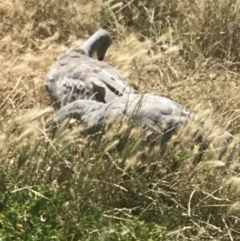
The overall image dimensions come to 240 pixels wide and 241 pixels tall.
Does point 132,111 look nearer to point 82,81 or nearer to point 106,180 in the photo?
point 106,180

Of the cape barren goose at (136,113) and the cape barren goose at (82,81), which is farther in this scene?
the cape barren goose at (82,81)

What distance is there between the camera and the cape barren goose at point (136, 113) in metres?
2.16

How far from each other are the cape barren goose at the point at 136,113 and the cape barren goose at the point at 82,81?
0.10m

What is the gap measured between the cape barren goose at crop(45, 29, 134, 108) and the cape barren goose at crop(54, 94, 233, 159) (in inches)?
3.9

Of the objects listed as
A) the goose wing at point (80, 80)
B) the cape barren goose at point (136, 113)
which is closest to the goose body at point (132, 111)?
the cape barren goose at point (136, 113)

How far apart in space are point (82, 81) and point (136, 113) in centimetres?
40

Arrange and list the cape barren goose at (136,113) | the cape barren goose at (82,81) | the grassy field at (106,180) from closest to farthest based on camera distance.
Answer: the grassy field at (106,180)
the cape barren goose at (136,113)
the cape barren goose at (82,81)

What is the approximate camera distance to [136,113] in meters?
2.12

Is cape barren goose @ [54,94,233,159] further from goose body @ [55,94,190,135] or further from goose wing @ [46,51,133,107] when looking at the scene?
goose wing @ [46,51,133,107]

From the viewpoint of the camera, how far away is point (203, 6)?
11.3ft

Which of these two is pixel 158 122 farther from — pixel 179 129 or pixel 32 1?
pixel 32 1

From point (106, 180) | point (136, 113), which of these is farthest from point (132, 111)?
point (106, 180)

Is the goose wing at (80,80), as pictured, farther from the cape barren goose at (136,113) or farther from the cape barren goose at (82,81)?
the cape barren goose at (136,113)

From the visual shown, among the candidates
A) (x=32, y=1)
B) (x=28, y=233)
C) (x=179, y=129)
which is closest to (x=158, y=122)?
(x=179, y=129)
